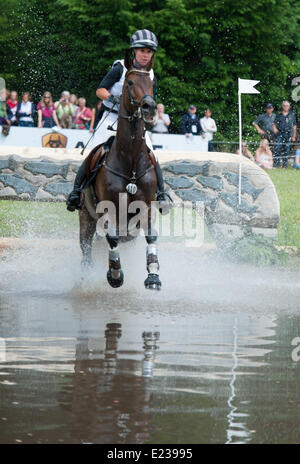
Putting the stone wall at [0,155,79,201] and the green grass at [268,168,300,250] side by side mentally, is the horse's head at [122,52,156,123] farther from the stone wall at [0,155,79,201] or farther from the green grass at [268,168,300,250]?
the green grass at [268,168,300,250]

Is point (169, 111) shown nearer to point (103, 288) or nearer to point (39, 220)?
point (39, 220)

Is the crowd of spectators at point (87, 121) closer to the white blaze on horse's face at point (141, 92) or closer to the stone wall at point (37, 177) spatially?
the stone wall at point (37, 177)

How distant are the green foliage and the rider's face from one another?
25.4 meters

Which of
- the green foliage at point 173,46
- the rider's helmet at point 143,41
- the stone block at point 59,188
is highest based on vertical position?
the green foliage at point 173,46

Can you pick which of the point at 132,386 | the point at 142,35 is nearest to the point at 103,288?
the point at 142,35

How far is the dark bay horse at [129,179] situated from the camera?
1054cm

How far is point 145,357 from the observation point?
26.4 feet

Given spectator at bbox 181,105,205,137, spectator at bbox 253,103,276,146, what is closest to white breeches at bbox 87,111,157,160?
spectator at bbox 253,103,276,146

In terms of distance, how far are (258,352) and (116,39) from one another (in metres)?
29.1

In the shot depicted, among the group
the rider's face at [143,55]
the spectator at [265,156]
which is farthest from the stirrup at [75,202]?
the spectator at [265,156]

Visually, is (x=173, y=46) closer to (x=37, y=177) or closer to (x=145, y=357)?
(x=37, y=177)

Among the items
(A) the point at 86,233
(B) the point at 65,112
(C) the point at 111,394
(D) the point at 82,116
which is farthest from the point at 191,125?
(C) the point at 111,394

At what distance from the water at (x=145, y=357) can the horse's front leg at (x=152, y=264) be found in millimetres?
208

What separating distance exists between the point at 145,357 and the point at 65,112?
1886cm
